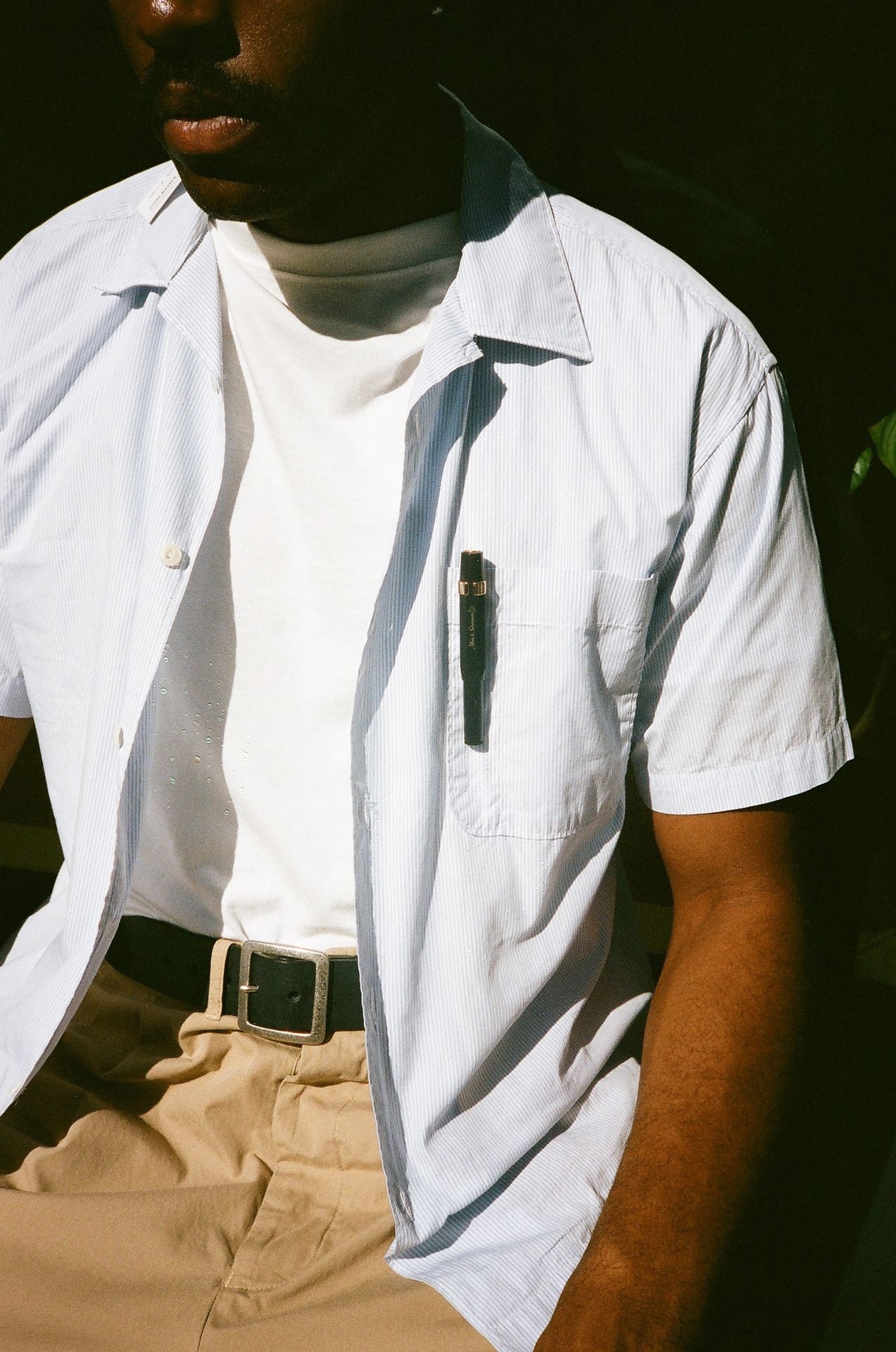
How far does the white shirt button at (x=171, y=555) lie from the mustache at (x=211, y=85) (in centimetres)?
43

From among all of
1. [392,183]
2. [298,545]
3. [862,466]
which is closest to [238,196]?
[392,183]

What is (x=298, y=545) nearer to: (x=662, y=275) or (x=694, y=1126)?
(x=662, y=275)

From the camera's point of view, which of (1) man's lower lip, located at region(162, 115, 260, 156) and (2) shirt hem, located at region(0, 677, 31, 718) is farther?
(2) shirt hem, located at region(0, 677, 31, 718)

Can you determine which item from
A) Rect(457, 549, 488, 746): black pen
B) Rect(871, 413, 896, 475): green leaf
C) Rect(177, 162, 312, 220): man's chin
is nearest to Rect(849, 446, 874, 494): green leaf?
Rect(871, 413, 896, 475): green leaf

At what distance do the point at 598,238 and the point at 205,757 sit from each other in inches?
29.1

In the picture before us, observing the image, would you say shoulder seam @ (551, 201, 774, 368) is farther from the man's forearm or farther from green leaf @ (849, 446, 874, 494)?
green leaf @ (849, 446, 874, 494)

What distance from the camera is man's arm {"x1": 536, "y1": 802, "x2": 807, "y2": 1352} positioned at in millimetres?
1006

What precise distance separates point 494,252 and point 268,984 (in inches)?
33.4

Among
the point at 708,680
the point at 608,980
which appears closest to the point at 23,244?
the point at 708,680

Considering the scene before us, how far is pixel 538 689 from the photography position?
118cm

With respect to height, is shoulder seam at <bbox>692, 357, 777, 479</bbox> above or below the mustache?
below

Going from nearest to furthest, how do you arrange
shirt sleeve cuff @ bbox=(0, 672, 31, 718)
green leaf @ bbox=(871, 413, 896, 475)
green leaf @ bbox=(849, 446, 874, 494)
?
1. shirt sleeve cuff @ bbox=(0, 672, 31, 718)
2. green leaf @ bbox=(871, 413, 896, 475)
3. green leaf @ bbox=(849, 446, 874, 494)

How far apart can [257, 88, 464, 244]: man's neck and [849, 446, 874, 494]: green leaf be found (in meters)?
1.03

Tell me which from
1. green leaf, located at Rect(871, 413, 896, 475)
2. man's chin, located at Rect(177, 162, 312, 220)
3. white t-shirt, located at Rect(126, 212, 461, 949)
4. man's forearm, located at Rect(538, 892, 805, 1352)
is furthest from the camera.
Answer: green leaf, located at Rect(871, 413, 896, 475)
